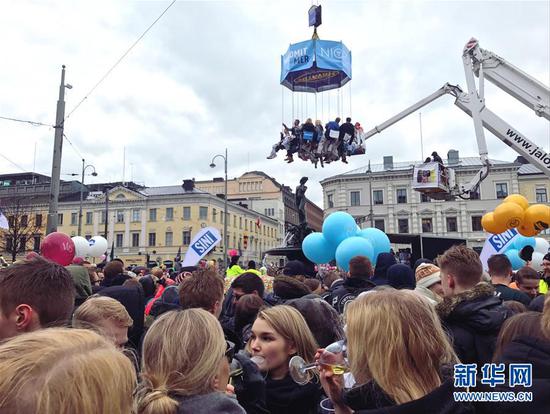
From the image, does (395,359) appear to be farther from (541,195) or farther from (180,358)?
(541,195)

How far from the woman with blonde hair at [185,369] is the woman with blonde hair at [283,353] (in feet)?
2.26

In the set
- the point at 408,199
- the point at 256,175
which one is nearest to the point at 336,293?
the point at 408,199

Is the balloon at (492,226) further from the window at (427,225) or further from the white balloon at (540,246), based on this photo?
the window at (427,225)

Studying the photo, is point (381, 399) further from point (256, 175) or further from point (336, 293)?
point (256, 175)

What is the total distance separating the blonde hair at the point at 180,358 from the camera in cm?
198

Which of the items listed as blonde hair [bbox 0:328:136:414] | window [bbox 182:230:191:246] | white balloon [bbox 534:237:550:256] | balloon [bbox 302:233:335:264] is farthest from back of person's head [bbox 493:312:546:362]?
window [bbox 182:230:191:246]

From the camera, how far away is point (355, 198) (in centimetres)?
6319

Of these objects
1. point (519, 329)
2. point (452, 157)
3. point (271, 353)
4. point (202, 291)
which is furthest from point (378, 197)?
point (519, 329)

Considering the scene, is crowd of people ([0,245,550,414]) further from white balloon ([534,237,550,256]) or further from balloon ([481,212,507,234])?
white balloon ([534,237,550,256])

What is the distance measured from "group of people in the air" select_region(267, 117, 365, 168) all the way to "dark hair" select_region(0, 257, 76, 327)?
14155 millimetres

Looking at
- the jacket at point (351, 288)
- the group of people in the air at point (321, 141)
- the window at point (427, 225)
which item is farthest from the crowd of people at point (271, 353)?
the window at point (427, 225)

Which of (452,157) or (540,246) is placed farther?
(452,157)

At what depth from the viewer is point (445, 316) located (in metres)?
2.89

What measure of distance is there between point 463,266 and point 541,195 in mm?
61671
